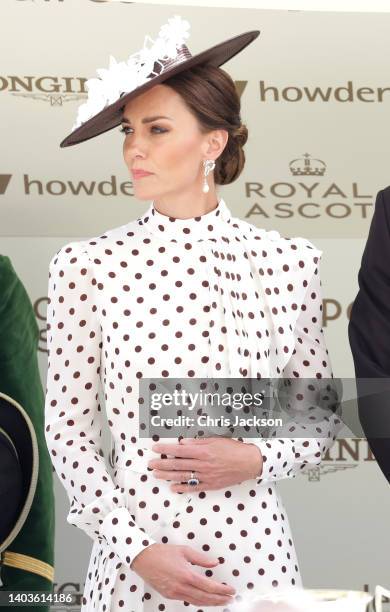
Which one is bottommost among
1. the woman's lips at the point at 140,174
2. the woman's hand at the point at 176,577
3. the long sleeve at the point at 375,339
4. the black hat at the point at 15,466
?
the woman's hand at the point at 176,577

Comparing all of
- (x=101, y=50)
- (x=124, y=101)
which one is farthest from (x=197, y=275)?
(x=101, y=50)

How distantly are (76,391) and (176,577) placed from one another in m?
Answer: 0.35

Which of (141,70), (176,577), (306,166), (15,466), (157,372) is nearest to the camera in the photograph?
(176,577)

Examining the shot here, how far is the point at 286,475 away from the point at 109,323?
384 mm

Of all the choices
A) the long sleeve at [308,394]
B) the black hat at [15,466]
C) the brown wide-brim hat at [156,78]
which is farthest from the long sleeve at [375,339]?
the black hat at [15,466]

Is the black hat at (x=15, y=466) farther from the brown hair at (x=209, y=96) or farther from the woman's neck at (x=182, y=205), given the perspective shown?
the brown hair at (x=209, y=96)

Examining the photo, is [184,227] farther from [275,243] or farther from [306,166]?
[306,166]

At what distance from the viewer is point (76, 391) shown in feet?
6.07

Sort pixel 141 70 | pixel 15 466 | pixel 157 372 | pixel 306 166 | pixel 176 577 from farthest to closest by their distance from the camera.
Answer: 1. pixel 306 166
2. pixel 15 466
3. pixel 141 70
4. pixel 157 372
5. pixel 176 577

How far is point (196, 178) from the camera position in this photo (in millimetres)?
1984

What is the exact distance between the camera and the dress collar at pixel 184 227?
1963mm

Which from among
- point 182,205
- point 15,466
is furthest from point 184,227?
point 15,466

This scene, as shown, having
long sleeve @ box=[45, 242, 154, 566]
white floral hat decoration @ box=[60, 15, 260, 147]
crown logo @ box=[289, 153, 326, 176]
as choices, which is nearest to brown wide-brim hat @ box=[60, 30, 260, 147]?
white floral hat decoration @ box=[60, 15, 260, 147]

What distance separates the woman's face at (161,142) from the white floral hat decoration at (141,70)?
31mm
